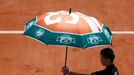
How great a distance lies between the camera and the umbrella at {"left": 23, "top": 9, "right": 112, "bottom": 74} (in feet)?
17.4

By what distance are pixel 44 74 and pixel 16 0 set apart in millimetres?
4050

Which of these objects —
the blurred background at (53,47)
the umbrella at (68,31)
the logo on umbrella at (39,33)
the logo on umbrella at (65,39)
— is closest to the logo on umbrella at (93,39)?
the umbrella at (68,31)

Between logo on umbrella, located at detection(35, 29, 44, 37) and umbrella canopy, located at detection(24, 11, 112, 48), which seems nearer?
umbrella canopy, located at detection(24, 11, 112, 48)

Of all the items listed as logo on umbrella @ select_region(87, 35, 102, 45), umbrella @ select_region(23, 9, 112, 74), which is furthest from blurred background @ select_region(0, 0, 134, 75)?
logo on umbrella @ select_region(87, 35, 102, 45)

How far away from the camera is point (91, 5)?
1230 centimetres

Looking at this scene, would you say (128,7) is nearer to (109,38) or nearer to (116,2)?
(116,2)

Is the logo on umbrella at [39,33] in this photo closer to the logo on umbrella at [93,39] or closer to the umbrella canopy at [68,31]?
the umbrella canopy at [68,31]

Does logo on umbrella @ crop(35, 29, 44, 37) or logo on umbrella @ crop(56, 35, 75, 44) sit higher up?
logo on umbrella @ crop(35, 29, 44, 37)

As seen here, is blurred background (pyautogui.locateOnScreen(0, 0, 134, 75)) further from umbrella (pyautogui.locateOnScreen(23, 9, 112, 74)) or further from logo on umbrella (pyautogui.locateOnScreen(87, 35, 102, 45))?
logo on umbrella (pyautogui.locateOnScreen(87, 35, 102, 45))

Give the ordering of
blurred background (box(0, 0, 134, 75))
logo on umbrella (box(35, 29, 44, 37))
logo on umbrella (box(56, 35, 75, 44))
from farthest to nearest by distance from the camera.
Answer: blurred background (box(0, 0, 134, 75)) < logo on umbrella (box(35, 29, 44, 37)) < logo on umbrella (box(56, 35, 75, 44))

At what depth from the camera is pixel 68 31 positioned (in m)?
5.39

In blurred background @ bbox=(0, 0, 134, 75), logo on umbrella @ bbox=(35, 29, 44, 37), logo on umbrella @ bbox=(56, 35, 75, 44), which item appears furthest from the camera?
blurred background @ bbox=(0, 0, 134, 75)

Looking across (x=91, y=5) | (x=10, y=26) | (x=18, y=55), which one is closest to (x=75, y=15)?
(x=18, y=55)

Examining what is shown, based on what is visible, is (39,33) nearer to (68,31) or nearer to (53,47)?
(68,31)
